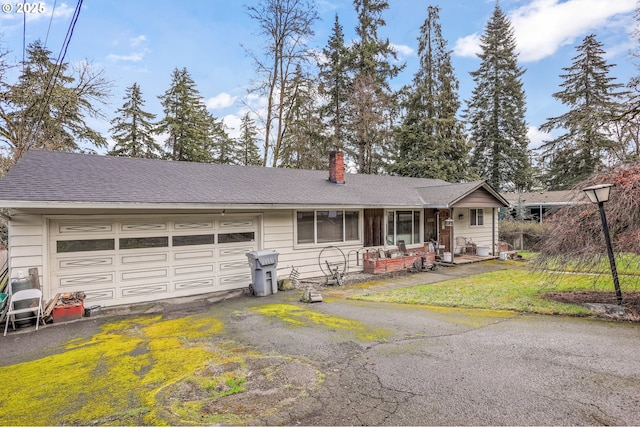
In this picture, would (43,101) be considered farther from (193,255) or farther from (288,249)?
(288,249)

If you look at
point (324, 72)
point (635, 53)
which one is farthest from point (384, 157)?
point (635, 53)

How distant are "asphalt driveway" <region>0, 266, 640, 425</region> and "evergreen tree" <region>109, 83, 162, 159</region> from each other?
2199 cm

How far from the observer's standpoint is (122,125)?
24.7m

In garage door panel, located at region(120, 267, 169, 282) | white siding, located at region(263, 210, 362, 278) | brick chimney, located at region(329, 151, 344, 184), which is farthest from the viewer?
brick chimney, located at region(329, 151, 344, 184)

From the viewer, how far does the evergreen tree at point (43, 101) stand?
15.5 meters

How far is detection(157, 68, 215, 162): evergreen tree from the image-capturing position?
83.3 ft

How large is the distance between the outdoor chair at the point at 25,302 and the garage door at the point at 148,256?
640 millimetres

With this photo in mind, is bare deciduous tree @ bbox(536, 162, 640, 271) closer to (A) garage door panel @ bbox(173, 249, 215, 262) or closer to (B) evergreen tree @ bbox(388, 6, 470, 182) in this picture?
(A) garage door panel @ bbox(173, 249, 215, 262)

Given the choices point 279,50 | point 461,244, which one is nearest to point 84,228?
point 461,244

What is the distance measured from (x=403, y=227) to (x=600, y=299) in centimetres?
641

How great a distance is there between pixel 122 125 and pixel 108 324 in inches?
925

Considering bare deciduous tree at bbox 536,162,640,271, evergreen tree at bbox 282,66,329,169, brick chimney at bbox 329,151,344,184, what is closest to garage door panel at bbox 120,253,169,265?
brick chimney at bbox 329,151,344,184

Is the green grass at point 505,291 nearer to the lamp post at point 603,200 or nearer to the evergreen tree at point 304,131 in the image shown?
the lamp post at point 603,200

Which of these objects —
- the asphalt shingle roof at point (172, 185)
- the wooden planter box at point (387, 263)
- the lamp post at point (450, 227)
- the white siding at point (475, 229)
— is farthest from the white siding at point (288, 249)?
the white siding at point (475, 229)
